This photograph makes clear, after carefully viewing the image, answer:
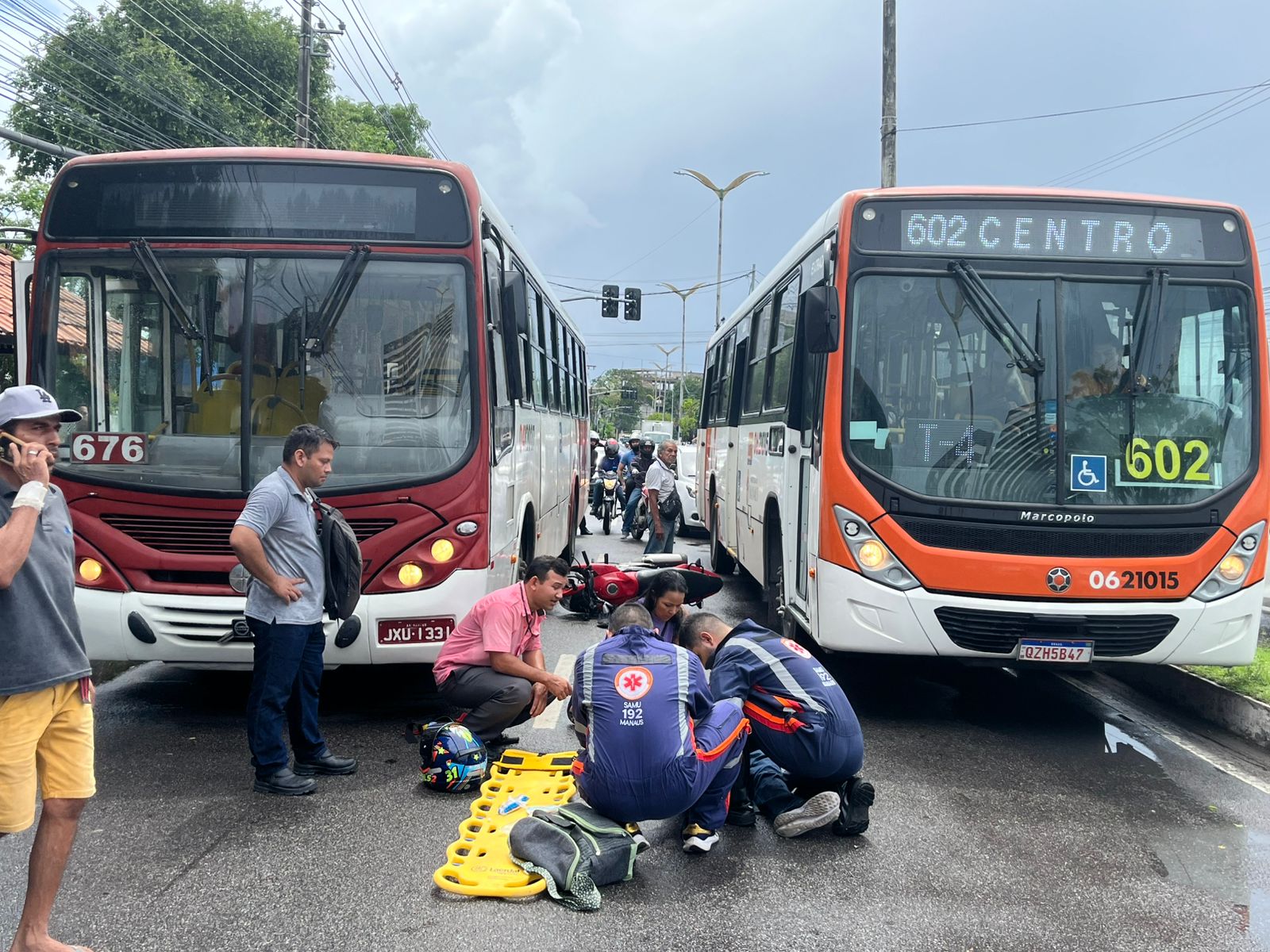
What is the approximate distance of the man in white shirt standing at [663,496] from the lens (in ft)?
42.3

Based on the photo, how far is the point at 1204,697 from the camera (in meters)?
7.51

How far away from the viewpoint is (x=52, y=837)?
343 cm

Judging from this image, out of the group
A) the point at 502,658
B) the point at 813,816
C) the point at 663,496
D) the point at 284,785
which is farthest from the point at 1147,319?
the point at 663,496

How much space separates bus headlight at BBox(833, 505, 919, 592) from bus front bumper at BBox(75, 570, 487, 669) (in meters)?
2.32

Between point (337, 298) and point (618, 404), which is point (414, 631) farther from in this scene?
point (618, 404)

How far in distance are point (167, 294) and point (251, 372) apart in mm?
646

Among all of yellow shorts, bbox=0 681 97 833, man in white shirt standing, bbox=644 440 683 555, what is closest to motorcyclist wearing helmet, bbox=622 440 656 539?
man in white shirt standing, bbox=644 440 683 555

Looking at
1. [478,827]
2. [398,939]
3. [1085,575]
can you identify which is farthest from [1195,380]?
[398,939]

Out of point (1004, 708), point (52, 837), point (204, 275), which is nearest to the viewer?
point (52, 837)

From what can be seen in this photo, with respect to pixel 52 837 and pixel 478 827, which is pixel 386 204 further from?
pixel 52 837

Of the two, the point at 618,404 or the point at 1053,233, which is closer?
the point at 1053,233

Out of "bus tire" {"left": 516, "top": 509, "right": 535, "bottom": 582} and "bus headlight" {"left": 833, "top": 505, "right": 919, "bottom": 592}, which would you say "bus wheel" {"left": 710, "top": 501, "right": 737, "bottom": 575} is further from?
"bus headlight" {"left": 833, "top": 505, "right": 919, "bottom": 592}

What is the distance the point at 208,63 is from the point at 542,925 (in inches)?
1084

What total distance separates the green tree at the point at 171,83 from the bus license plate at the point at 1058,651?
18678mm
